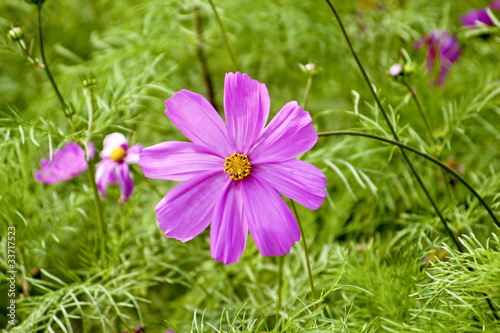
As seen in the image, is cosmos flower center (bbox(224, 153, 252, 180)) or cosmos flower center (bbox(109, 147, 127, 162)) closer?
cosmos flower center (bbox(224, 153, 252, 180))

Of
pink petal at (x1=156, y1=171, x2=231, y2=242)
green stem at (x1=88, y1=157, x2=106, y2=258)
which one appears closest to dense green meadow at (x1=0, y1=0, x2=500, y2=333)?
green stem at (x1=88, y1=157, x2=106, y2=258)

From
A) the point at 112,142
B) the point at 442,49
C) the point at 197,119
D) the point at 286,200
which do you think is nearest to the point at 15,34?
the point at 112,142

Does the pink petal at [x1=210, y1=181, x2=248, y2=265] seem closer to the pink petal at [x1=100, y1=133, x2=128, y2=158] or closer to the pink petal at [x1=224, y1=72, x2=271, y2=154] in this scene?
the pink petal at [x1=224, y1=72, x2=271, y2=154]

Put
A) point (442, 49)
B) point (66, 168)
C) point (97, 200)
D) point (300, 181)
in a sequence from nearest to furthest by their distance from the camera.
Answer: point (300, 181) < point (97, 200) < point (66, 168) < point (442, 49)

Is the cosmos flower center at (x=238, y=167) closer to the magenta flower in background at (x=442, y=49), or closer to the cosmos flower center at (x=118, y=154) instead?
the cosmos flower center at (x=118, y=154)

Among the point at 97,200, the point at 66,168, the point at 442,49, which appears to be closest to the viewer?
the point at 97,200

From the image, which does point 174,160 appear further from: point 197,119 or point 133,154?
point 133,154

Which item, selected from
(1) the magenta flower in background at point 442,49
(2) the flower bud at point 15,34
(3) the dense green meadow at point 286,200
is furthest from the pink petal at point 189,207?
(1) the magenta flower in background at point 442,49
